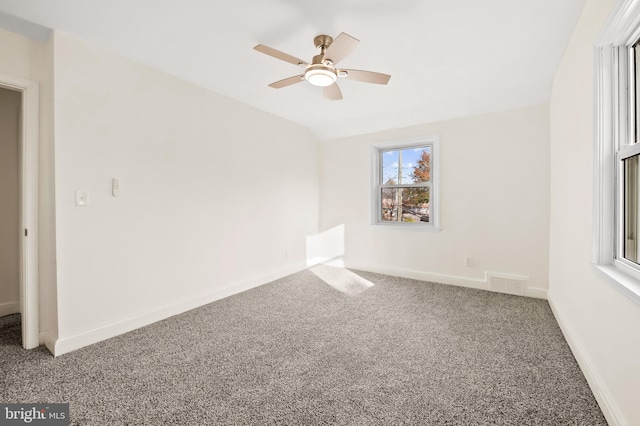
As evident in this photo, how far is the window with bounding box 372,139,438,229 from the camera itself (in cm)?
402

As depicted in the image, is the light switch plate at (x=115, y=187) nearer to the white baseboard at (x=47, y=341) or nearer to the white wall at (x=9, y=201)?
the white baseboard at (x=47, y=341)

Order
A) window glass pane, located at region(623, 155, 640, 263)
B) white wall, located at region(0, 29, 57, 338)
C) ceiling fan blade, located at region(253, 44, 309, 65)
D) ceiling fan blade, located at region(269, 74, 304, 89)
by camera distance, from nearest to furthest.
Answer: window glass pane, located at region(623, 155, 640, 263) → ceiling fan blade, located at region(253, 44, 309, 65) → white wall, located at region(0, 29, 57, 338) → ceiling fan blade, located at region(269, 74, 304, 89)

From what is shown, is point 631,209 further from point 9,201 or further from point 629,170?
point 9,201

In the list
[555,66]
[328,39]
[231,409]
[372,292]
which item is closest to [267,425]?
[231,409]

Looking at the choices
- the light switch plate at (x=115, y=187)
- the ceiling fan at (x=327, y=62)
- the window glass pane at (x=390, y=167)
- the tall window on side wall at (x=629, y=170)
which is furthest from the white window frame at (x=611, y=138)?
the light switch plate at (x=115, y=187)

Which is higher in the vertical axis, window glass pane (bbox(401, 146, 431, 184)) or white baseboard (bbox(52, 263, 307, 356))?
window glass pane (bbox(401, 146, 431, 184))

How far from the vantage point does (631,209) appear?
1478 mm

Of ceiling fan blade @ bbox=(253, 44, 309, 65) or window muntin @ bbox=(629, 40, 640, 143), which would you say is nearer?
window muntin @ bbox=(629, 40, 640, 143)

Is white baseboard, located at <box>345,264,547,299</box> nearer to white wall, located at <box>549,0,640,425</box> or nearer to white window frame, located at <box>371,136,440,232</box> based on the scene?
white wall, located at <box>549,0,640,425</box>

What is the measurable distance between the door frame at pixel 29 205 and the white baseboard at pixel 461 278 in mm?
3749

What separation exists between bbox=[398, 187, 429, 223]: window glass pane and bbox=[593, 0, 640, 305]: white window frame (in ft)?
8.15

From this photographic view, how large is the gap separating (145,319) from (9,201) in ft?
6.29

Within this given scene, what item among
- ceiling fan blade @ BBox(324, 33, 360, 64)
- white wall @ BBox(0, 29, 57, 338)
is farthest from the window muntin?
white wall @ BBox(0, 29, 57, 338)

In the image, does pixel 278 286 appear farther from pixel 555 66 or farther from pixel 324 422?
pixel 555 66
